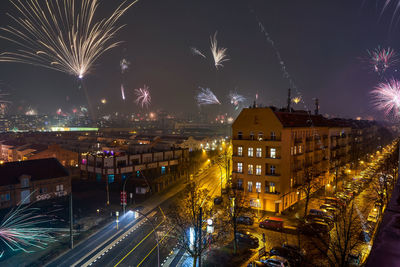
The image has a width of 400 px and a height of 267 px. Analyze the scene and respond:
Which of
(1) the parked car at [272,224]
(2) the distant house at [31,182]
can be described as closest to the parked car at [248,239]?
(1) the parked car at [272,224]

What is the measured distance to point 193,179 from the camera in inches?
2327

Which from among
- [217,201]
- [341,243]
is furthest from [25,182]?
[341,243]

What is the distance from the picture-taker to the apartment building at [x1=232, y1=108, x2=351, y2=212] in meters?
36.6

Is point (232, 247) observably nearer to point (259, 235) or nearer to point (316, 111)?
point (259, 235)

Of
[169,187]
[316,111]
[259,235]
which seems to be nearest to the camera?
[259,235]

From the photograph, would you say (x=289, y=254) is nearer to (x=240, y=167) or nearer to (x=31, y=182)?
(x=240, y=167)

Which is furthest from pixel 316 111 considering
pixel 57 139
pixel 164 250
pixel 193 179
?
pixel 57 139

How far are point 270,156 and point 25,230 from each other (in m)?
32.9

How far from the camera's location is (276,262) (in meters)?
22.1

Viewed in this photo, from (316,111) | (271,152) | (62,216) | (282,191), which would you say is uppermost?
(316,111)

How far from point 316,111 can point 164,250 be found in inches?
1841

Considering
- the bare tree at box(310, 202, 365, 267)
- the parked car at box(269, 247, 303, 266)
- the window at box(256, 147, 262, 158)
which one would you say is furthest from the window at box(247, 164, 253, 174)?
the parked car at box(269, 247, 303, 266)

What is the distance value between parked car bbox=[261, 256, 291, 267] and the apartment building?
47.8 ft

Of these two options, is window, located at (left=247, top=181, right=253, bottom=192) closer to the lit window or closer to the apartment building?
the apartment building
